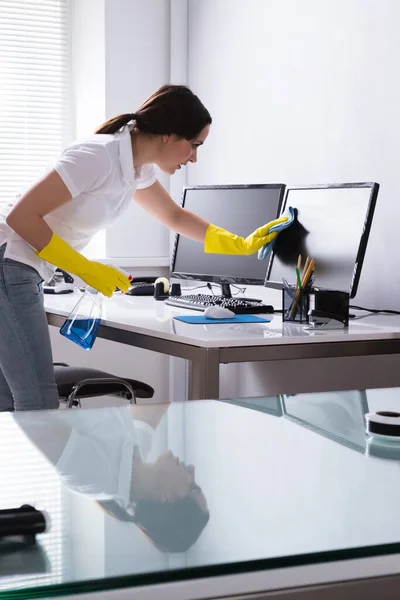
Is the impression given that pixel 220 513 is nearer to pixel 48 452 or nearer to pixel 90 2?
pixel 48 452

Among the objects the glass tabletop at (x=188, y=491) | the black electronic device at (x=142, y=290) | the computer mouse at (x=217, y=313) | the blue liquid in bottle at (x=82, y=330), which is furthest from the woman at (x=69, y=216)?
the glass tabletop at (x=188, y=491)

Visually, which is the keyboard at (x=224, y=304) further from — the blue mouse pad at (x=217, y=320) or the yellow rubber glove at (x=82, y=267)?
the yellow rubber glove at (x=82, y=267)

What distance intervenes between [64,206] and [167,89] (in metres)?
0.46

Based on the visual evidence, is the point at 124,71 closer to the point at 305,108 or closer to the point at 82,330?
the point at 305,108

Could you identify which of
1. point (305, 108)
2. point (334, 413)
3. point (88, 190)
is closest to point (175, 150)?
point (88, 190)

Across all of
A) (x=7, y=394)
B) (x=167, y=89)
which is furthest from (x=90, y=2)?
(x=7, y=394)

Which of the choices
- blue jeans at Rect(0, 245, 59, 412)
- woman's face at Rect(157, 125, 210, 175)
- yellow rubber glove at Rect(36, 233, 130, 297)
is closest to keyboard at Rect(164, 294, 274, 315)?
yellow rubber glove at Rect(36, 233, 130, 297)

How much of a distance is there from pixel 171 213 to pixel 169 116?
527 millimetres

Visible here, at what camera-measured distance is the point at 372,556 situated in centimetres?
64

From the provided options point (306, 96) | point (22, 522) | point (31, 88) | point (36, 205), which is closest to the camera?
point (22, 522)

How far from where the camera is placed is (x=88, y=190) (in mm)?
2287

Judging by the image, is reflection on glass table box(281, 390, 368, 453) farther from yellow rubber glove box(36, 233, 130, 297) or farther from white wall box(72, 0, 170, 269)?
white wall box(72, 0, 170, 269)

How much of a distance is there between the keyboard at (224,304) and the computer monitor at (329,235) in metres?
0.09

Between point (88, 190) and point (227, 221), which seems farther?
point (227, 221)
